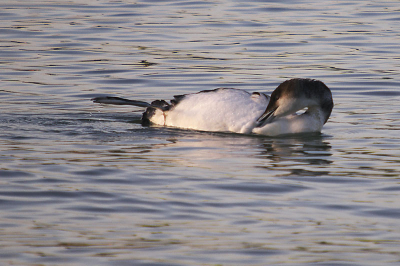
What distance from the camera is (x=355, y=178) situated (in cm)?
645

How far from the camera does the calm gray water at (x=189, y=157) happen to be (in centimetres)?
483

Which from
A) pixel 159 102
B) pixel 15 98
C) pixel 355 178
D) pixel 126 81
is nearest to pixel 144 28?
pixel 126 81

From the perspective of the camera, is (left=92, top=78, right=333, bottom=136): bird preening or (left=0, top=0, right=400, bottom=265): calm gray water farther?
(left=92, top=78, right=333, bottom=136): bird preening

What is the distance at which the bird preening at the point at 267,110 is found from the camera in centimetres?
815

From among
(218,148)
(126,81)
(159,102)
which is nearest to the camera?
(218,148)

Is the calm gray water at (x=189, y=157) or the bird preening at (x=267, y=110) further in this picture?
the bird preening at (x=267, y=110)

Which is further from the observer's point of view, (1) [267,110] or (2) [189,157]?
(1) [267,110]

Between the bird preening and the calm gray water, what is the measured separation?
12 centimetres

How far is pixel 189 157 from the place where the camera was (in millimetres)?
7176

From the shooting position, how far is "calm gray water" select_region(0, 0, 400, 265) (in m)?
4.83

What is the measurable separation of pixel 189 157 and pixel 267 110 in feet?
4.25

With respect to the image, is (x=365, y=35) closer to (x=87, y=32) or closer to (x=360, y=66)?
(x=360, y=66)

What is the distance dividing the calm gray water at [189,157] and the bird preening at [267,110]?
0.12m

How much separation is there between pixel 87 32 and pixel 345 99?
21.6ft
